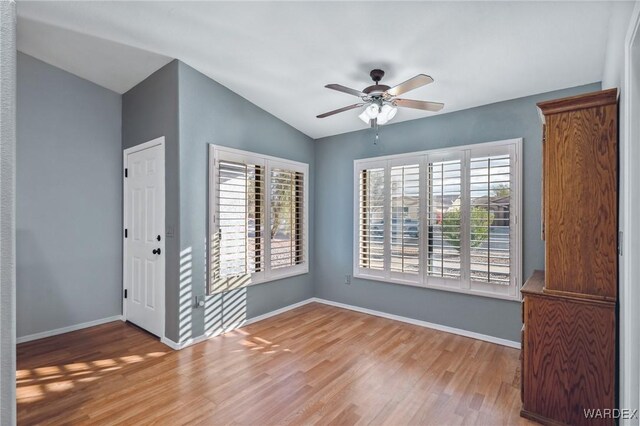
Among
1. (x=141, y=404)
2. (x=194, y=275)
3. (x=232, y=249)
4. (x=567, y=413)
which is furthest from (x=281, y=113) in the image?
(x=567, y=413)

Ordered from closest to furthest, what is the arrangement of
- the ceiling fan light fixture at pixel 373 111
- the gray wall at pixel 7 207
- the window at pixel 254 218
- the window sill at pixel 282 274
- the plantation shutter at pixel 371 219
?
the gray wall at pixel 7 207 → the ceiling fan light fixture at pixel 373 111 → the window at pixel 254 218 → the window sill at pixel 282 274 → the plantation shutter at pixel 371 219

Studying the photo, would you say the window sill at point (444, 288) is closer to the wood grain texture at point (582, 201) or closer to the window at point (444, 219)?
the window at point (444, 219)

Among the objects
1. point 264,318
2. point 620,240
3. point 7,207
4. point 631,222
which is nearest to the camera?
point 7,207

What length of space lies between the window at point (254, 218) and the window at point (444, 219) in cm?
88

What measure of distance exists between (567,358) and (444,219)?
6.19 ft

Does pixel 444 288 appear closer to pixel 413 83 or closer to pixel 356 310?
pixel 356 310

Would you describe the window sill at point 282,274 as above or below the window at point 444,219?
below

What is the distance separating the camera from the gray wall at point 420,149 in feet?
10.6

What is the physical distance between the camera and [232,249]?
12.3 ft

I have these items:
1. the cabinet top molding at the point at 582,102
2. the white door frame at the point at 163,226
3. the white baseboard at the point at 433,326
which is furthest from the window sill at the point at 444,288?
the white door frame at the point at 163,226

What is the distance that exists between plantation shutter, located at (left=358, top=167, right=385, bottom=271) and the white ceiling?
3.93 ft

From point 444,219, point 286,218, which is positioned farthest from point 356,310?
point 444,219

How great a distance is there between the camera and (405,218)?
13.2ft

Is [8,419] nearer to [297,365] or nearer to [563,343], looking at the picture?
[297,365]
